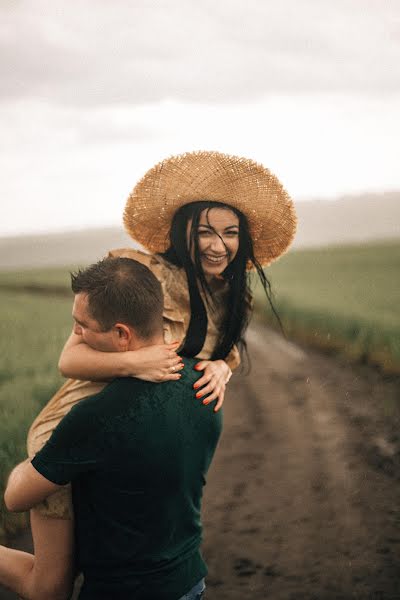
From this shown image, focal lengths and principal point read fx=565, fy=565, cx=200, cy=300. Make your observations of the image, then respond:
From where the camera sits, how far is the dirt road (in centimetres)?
305

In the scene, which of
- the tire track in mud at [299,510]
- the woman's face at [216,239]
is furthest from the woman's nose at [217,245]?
the tire track in mud at [299,510]

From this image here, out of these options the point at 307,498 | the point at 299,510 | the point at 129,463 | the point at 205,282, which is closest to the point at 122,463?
the point at 129,463

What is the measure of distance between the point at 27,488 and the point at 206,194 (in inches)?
75.0

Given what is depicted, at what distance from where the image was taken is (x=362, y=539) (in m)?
3.39

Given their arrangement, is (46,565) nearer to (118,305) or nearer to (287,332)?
(118,305)

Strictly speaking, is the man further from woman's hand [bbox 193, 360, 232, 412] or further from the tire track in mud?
the tire track in mud

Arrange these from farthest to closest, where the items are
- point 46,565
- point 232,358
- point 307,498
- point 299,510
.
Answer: point 307,498 < point 299,510 < point 232,358 < point 46,565

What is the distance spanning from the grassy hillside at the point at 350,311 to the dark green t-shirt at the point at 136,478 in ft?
21.4

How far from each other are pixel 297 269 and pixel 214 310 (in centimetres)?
2695

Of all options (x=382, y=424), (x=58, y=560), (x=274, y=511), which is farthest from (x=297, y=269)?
(x=58, y=560)

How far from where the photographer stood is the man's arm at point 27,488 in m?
1.64

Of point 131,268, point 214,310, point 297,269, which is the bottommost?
point 297,269

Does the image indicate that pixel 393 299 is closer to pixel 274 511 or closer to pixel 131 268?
pixel 274 511

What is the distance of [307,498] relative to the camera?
395 cm
